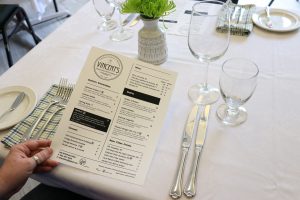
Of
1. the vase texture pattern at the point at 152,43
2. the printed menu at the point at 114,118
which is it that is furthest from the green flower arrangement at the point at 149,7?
the printed menu at the point at 114,118

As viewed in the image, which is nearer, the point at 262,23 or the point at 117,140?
the point at 117,140

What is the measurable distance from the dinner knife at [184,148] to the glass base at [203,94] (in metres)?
0.03

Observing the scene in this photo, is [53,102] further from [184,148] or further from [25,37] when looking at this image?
[25,37]

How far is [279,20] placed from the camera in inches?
37.1

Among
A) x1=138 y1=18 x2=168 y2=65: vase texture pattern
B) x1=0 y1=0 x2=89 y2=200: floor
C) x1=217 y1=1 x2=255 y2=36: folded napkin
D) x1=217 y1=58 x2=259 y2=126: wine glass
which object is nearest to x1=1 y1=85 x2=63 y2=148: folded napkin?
x1=138 y1=18 x2=168 y2=65: vase texture pattern

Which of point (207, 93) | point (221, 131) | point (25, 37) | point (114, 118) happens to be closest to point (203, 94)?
point (207, 93)

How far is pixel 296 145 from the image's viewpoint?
585 mm

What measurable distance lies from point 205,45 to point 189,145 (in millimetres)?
296

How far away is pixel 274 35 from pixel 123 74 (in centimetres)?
58

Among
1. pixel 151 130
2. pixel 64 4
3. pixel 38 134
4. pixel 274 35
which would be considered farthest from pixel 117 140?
pixel 64 4

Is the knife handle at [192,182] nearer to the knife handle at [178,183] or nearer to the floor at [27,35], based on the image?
the knife handle at [178,183]

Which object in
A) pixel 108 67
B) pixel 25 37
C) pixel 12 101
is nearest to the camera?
pixel 108 67

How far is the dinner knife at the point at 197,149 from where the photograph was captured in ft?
1.67

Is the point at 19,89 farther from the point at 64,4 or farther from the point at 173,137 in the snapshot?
the point at 64,4
